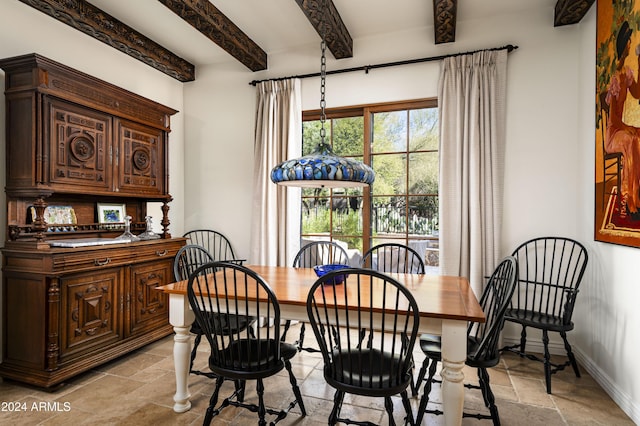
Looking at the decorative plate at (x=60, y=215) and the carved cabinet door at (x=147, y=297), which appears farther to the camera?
the carved cabinet door at (x=147, y=297)

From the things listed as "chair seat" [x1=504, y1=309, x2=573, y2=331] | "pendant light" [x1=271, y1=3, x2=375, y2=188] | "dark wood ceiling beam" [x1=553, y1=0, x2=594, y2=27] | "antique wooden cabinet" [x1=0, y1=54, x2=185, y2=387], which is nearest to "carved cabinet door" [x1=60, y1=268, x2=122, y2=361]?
"antique wooden cabinet" [x1=0, y1=54, x2=185, y2=387]

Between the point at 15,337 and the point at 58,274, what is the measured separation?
600 millimetres

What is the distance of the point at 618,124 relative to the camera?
2312 millimetres

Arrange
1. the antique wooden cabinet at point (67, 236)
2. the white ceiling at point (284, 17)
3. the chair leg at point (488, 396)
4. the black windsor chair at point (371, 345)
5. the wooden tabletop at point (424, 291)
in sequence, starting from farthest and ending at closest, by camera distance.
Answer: the white ceiling at point (284, 17) < the antique wooden cabinet at point (67, 236) < the chair leg at point (488, 396) < the wooden tabletop at point (424, 291) < the black windsor chair at point (371, 345)

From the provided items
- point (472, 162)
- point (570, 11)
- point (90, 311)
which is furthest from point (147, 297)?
point (570, 11)

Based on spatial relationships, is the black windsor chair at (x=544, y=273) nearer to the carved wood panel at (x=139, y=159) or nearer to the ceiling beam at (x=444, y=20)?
the ceiling beam at (x=444, y=20)

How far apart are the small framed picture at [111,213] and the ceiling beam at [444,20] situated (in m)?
3.34

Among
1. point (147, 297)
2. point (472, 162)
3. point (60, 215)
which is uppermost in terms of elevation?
point (472, 162)

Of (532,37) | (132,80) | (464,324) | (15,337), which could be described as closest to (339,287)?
(464,324)

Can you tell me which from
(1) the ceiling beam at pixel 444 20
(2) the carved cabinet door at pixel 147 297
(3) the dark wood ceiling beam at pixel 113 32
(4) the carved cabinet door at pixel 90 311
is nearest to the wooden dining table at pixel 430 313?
(4) the carved cabinet door at pixel 90 311

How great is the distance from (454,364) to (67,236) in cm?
307

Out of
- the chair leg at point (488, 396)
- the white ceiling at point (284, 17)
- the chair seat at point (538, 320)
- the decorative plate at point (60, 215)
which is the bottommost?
the chair leg at point (488, 396)

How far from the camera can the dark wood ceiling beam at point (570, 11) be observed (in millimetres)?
2730

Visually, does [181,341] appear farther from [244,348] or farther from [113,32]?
[113,32]
